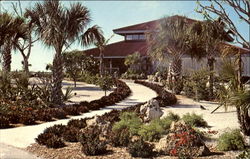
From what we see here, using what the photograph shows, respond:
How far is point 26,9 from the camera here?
32.6 m

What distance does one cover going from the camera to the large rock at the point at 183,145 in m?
7.56

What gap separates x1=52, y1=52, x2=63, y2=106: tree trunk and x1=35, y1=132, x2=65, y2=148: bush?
746cm

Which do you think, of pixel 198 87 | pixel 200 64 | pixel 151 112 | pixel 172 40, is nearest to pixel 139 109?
pixel 151 112

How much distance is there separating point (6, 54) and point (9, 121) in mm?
20864

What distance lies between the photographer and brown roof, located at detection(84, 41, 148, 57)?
40.1 meters

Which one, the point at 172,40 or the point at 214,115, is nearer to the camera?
the point at 214,115

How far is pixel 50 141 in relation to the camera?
872 centimetres

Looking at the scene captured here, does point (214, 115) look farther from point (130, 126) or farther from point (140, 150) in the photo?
point (140, 150)

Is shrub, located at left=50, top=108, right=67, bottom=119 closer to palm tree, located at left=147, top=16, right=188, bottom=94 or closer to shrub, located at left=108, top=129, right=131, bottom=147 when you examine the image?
shrub, located at left=108, top=129, right=131, bottom=147

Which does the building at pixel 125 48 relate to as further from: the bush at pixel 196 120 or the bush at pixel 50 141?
the bush at pixel 50 141

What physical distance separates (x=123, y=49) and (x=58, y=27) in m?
25.0

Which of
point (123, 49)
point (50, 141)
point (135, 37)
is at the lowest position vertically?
point (50, 141)

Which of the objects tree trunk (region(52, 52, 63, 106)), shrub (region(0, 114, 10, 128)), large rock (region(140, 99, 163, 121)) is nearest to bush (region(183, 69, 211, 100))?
large rock (region(140, 99, 163, 121))

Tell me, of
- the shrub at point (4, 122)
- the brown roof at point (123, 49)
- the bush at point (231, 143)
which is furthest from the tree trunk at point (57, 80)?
the brown roof at point (123, 49)
